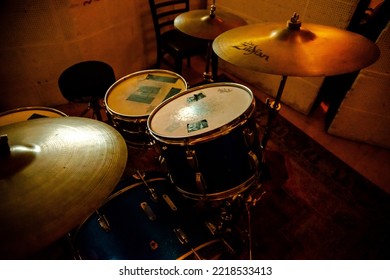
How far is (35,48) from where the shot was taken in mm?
2617

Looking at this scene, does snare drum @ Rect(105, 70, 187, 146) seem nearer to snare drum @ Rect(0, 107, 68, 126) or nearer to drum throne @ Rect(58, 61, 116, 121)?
drum throne @ Rect(58, 61, 116, 121)

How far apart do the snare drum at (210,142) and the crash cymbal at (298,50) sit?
0.24 meters

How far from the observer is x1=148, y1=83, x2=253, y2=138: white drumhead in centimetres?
130

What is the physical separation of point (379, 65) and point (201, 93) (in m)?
1.77

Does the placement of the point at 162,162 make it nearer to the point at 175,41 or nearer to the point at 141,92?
the point at 141,92

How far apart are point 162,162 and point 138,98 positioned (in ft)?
2.00

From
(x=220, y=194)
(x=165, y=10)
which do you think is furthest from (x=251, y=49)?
(x=165, y=10)

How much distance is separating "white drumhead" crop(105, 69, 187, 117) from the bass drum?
0.57m

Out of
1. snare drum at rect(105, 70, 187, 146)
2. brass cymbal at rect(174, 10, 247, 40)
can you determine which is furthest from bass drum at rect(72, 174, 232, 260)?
brass cymbal at rect(174, 10, 247, 40)

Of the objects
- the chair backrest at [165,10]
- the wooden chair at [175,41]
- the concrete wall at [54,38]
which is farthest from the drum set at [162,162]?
the chair backrest at [165,10]

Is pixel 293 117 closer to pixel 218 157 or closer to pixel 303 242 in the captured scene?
pixel 303 242

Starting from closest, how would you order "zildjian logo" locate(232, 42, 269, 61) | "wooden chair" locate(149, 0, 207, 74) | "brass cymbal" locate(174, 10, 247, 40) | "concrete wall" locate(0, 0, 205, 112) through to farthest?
1. "zildjian logo" locate(232, 42, 269, 61)
2. "brass cymbal" locate(174, 10, 247, 40)
3. "concrete wall" locate(0, 0, 205, 112)
4. "wooden chair" locate(149, 0, 207, 74)
